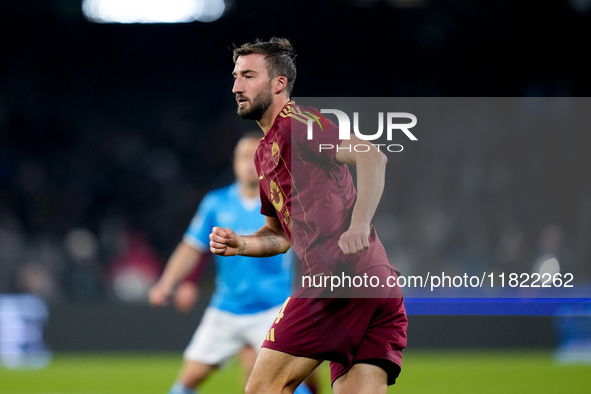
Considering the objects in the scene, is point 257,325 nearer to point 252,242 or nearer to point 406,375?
point 252,242

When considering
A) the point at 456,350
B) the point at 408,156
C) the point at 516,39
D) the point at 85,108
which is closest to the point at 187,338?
the point at 456,350

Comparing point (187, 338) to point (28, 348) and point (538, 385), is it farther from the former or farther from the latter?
point (538, 385)

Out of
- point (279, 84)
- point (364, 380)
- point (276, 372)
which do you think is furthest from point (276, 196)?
point (364, 380)

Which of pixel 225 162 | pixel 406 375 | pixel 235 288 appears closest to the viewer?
pixel 235 288

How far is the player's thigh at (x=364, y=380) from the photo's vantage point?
3564 millimetres

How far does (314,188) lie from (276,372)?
823 mm

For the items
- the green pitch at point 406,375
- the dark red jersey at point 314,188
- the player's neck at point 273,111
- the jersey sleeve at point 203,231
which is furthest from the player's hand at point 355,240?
the green pitch at point 406,375

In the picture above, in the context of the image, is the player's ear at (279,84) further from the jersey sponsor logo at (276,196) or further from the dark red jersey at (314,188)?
the jersey sponsor logo at (276,196)

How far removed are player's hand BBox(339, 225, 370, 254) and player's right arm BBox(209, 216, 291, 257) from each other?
577 mm

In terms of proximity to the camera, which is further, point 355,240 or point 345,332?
point 345,332

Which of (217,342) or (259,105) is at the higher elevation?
(259,105)

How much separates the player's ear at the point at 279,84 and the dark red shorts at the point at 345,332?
0.93m

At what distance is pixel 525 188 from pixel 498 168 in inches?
33.7

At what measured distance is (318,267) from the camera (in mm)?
3674
